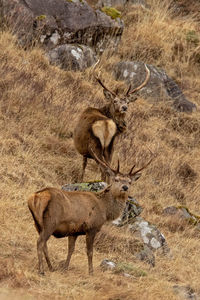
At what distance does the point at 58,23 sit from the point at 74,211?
9128mm

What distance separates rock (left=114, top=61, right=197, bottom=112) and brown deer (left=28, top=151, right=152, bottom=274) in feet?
25.7

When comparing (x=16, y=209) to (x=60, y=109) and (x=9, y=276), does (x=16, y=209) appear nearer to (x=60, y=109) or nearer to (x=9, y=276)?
(x=9, y=276)

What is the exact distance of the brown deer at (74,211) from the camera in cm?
715

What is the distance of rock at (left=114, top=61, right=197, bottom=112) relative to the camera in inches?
648

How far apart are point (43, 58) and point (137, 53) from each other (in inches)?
147

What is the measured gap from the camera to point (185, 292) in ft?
25.3

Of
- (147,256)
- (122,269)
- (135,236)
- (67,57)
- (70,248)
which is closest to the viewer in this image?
(70,248)

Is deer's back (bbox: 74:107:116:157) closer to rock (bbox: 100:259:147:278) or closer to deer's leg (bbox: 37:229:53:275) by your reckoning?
rock (bbox: 100:259:147:278)

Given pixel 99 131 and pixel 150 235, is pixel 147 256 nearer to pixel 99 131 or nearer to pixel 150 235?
pixel 150 235

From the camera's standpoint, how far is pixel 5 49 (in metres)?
14.8

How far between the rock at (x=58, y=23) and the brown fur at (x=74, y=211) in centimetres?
773

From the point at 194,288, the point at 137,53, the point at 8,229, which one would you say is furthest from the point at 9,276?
the point at 137,53

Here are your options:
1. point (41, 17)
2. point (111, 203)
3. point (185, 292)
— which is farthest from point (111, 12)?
point (185, 292)

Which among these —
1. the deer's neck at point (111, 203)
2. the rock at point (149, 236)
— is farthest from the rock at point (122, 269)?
the rock at point (149, 236)
